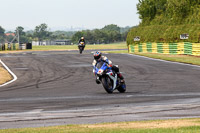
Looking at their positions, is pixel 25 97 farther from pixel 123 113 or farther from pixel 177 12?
pixel 177 12

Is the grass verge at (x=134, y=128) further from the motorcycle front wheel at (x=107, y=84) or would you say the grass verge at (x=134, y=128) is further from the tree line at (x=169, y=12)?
the tree line at (x=169, y=12)

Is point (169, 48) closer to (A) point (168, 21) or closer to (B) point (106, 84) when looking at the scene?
(A) point (168, 21)

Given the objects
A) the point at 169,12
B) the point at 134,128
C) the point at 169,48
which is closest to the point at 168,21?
the point at 169,12

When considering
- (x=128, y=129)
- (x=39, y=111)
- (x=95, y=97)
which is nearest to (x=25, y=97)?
(x=95, y=97)

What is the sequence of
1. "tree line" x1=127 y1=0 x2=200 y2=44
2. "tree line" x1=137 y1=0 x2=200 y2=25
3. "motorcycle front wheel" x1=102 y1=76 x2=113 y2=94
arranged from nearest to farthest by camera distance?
"motorcycle front wheel" x1=102 y1=76 x2=113 y2=94, "tree line" x1=127 y1=0 x2=200 y2=44, "tree line" x1=137 y1=0 x2=200 y2=25

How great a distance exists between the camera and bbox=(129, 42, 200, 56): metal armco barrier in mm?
42188

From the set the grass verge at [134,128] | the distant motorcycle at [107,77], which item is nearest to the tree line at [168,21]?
the distant motorcycle at [107,77]

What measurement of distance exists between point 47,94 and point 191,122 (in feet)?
24.8

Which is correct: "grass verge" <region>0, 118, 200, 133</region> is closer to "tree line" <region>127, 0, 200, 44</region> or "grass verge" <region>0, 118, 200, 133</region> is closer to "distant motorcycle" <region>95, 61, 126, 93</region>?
"distant motorcycle" <region>95, 61, 126, 93</region>

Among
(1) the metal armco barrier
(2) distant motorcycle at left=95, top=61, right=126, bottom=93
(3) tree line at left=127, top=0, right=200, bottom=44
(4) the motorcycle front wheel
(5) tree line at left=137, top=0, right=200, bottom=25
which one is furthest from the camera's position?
(5) tree line at left=137, top=0, right=200, bottom=25

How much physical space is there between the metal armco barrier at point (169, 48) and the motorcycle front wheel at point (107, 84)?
1046 inches

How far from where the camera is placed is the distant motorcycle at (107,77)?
1529 cm

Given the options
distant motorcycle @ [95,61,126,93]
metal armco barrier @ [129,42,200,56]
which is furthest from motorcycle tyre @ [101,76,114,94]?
metal armco barrier @ [129,42,200,56]

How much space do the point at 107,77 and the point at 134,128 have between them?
6939mm
